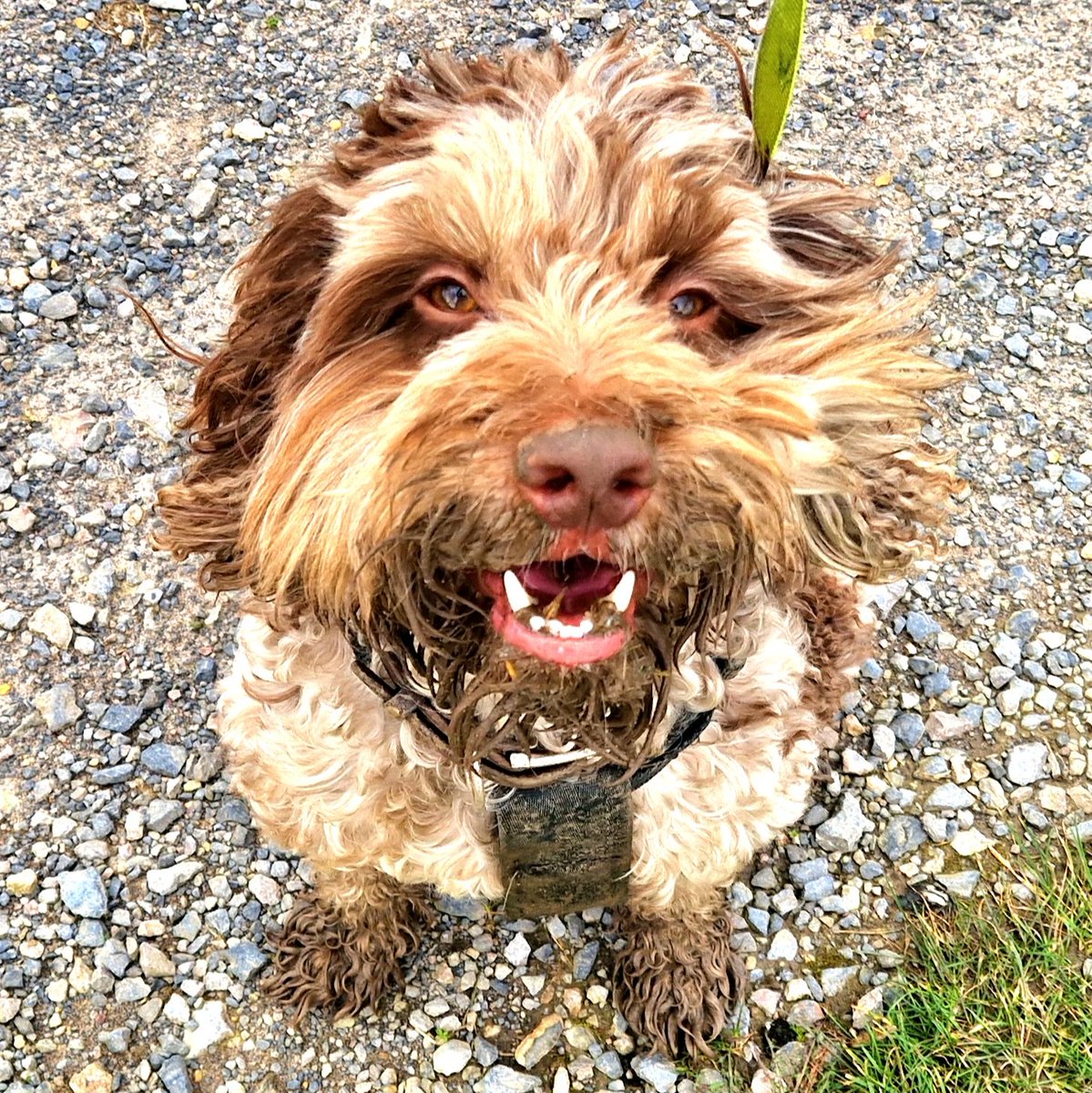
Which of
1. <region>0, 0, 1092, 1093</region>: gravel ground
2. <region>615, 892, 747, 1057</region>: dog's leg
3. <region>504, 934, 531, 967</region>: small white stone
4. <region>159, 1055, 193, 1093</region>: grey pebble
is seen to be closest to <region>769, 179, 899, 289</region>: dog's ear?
<region>0, 0, 1092, 1093</region>: gravel ground

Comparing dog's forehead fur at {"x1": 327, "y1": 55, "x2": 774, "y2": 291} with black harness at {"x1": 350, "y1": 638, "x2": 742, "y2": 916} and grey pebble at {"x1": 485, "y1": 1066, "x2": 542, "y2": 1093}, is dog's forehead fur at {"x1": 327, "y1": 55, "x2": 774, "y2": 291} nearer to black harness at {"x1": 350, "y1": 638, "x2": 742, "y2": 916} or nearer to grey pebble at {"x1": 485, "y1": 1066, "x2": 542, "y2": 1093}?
black harness at {"x1": 350, "y1": 638, "x2": 742, "y2": 916}

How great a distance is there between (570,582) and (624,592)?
3.6 inches

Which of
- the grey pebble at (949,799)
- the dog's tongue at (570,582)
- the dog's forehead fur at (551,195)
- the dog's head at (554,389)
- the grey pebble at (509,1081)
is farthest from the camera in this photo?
the grey pebble at (949,799)

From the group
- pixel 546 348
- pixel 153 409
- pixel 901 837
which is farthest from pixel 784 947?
pixel 153 409

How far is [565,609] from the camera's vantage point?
1.97 metres

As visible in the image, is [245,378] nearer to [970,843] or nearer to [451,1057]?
[451,1057]

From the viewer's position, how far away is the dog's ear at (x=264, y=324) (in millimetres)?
2242

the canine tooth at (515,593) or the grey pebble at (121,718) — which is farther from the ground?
the canine tooth at (515,593)

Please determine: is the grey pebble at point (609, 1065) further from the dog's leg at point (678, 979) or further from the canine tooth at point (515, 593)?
the canine tooth at point (515, 593)

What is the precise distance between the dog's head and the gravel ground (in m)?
0.76

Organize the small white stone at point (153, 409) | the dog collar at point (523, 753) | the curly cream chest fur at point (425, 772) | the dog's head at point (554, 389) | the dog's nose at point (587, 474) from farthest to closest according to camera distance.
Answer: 1. the small white stone at point (153, 409)
2. the curly cream chest fur at point (425, 772)
3. the dog collar at point (523, 753)
4. the dog's head at point (554, 389)
5. the dog's nose at point (587, 474)

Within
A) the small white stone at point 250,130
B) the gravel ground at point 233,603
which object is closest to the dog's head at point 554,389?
the gravel ground at point 233,603

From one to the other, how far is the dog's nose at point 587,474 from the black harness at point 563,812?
2.48 feet

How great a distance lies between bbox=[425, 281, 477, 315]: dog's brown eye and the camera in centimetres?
213
